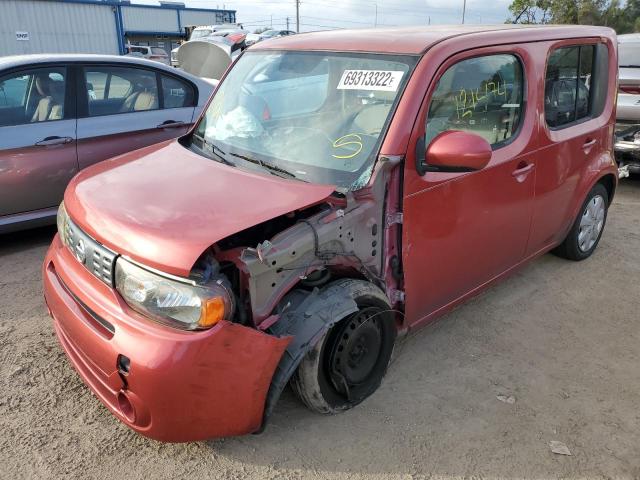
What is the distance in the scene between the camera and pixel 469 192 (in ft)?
9.31

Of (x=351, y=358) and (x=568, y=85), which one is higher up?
(x=568, y=85)

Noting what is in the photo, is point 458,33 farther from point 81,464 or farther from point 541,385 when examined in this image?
point 81,464

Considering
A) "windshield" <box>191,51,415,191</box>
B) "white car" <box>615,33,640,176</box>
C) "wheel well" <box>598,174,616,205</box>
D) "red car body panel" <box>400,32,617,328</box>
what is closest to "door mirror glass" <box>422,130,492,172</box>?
"red car body panel" <box>400,32,617,328</box>

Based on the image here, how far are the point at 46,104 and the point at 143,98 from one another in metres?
0.87

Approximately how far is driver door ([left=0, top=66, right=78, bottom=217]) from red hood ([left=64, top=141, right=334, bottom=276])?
5.99 feet

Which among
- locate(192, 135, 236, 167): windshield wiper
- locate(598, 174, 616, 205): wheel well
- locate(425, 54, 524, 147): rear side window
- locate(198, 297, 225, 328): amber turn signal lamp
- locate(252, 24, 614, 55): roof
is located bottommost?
locate(598, 174, 616, 205): wheel well

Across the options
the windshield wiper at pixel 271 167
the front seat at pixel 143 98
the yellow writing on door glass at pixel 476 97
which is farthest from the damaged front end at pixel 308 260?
the front seat at pixel 143 98

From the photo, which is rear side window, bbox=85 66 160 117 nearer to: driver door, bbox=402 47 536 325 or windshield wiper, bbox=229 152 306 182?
windshield wiper, bbox=229 152 306 182

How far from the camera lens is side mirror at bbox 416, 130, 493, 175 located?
2395mm

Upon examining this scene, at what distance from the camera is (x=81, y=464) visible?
2303 mm

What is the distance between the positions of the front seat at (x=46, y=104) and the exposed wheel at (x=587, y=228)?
429 cm

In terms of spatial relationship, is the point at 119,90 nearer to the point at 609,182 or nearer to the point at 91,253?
the point at 91,253

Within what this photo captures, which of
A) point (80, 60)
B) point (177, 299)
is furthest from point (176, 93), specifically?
point (177, 299)

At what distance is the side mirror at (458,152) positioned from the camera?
2395mm
